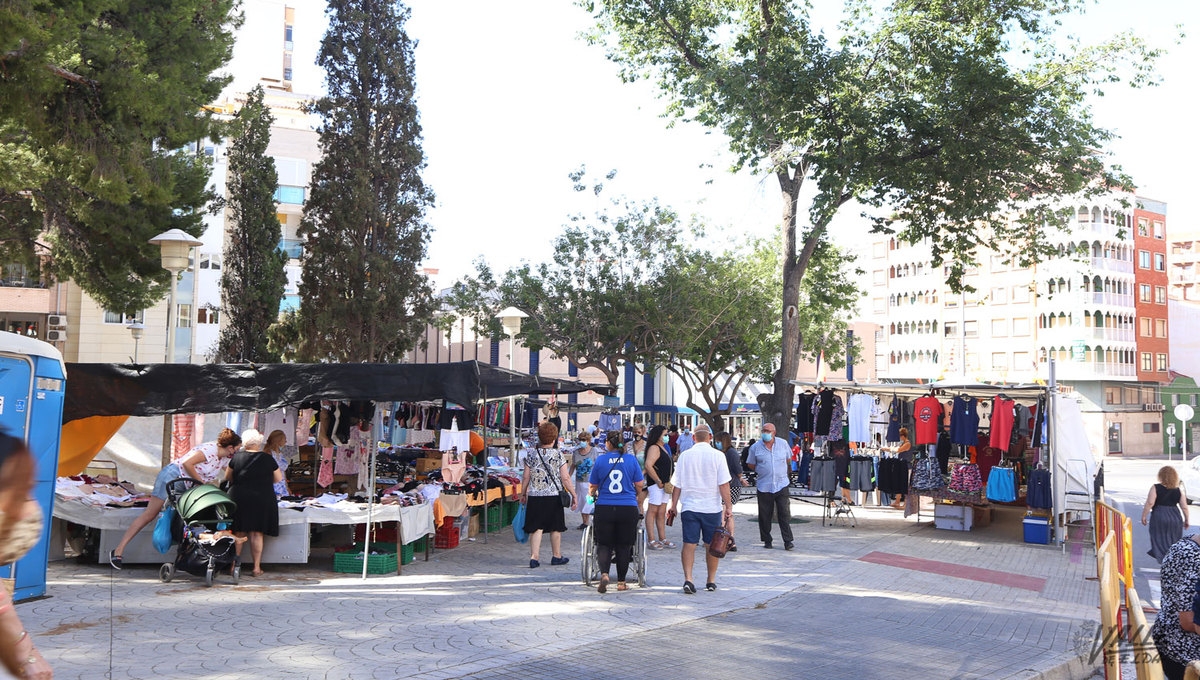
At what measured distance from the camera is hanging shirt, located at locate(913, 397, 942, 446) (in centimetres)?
1845

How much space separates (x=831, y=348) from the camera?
1834 inches

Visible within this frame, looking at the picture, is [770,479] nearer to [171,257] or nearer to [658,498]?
[658,498]

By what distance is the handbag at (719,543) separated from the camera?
10500mm

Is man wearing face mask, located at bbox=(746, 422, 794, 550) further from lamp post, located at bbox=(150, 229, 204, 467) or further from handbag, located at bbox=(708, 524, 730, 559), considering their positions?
lamp post, located at bbox=(150, 229, 204, 467)

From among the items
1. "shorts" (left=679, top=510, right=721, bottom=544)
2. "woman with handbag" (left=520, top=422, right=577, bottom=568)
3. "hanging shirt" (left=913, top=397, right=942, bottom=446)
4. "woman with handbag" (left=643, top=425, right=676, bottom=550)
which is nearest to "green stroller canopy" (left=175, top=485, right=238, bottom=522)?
"woman with handbag" (left=520, top=422, right=577, bottom=568)

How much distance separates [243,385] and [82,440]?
3.46 metres

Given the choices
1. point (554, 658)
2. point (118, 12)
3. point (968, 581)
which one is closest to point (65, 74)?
point (118, 12)

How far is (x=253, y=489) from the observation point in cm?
1088

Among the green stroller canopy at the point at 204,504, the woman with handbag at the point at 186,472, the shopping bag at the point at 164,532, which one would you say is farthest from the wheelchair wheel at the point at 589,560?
the shopping bag at the point at 164,532

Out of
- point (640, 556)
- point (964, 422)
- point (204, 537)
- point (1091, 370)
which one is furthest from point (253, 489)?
point (1091, 370)

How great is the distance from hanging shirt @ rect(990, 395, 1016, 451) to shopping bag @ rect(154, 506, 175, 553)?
→ 13.5 metres

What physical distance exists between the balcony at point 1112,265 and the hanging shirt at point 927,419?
55.8 meters

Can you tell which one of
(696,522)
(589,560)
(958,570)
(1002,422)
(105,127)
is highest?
(105,127)

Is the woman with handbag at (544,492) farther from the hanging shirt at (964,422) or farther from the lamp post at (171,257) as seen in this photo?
the hanging shirt at (964,422)
